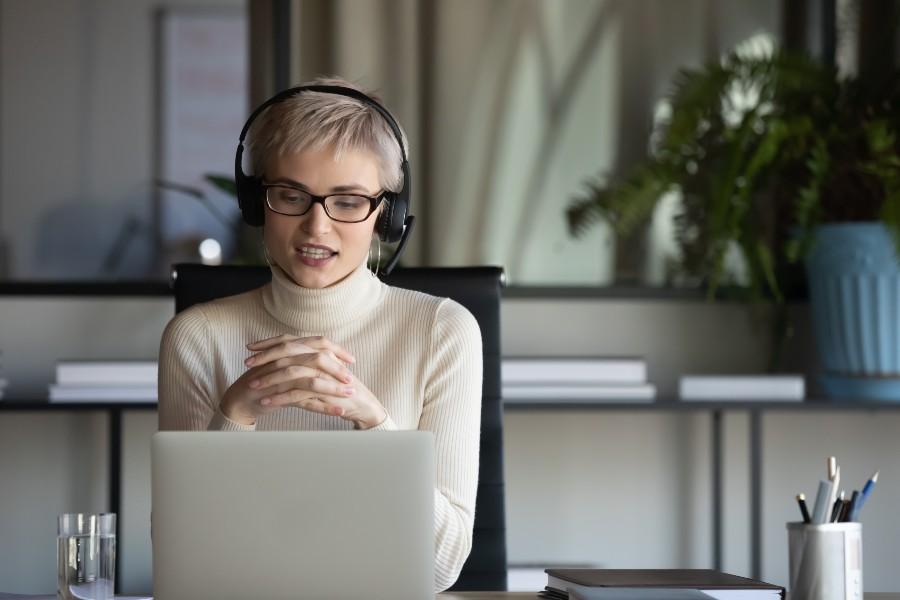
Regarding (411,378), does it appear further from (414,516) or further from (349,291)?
(414,516)

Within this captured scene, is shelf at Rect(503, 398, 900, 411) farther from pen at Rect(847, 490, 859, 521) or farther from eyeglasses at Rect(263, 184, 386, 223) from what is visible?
pen at Rect(847, 490, 859, 521)

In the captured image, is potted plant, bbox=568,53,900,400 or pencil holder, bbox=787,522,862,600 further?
potted plant, bbox=568,53,900,400

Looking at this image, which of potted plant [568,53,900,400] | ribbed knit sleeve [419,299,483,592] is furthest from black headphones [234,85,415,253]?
potted plant [568,53,900,400]

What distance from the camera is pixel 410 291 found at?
155cm

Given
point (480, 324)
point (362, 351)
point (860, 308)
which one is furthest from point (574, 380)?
point (362, 351)

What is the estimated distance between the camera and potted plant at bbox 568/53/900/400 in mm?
2273

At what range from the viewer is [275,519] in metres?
0.92

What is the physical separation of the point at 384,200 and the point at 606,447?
132 centimetres

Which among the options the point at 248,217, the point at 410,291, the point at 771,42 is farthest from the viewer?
the point at 771,42

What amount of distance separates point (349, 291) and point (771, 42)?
5.22ft

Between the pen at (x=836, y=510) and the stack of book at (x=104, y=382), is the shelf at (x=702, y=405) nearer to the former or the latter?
the stack of book at (x=104, y=382)

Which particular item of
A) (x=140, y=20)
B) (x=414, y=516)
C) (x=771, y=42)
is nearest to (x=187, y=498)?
(x=414, y=516)

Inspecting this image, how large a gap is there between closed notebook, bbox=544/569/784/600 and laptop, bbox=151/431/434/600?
0.18 meters

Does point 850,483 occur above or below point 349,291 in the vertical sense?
below
